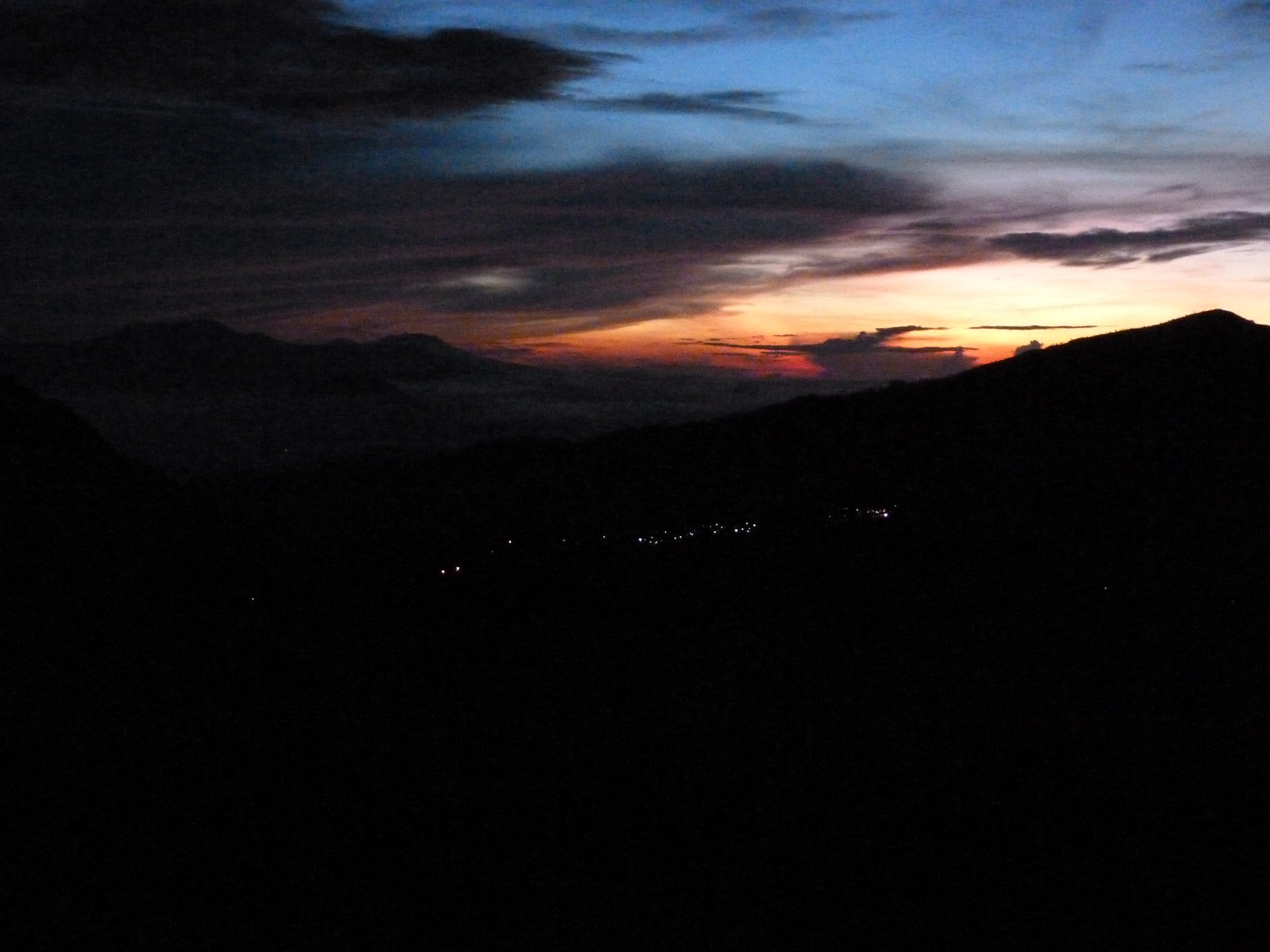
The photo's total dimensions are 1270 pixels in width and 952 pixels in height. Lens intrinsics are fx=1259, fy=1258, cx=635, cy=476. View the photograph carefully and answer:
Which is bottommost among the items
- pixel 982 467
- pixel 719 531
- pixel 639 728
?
pixel 639 728

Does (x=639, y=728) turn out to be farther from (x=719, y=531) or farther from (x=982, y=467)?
(x=982, y=467)

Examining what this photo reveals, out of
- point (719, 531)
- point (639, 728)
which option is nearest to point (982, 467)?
point (719, 531)

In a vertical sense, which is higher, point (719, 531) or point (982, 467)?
point (982, 467)

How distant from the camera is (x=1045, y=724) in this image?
2447cm

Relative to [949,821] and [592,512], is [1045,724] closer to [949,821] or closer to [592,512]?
[949,821]

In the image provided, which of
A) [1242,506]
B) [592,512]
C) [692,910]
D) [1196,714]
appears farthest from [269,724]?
[592,512]

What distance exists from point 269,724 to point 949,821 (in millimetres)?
13891

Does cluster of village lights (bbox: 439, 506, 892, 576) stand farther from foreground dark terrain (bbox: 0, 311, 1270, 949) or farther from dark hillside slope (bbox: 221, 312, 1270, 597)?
dark hillside slope (bbox: 221, 312, 1270, 597)

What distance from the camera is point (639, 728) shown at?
83.6ft

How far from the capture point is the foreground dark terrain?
1630 cm

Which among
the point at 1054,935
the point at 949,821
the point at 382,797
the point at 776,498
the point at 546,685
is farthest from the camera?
the point at 776,498

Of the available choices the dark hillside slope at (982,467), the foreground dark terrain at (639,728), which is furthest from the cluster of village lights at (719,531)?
the dark hillside slope at (982,467)

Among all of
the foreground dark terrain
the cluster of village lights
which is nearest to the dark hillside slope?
the foreground dark terrain

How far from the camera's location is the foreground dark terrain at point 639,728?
16.3 meters
